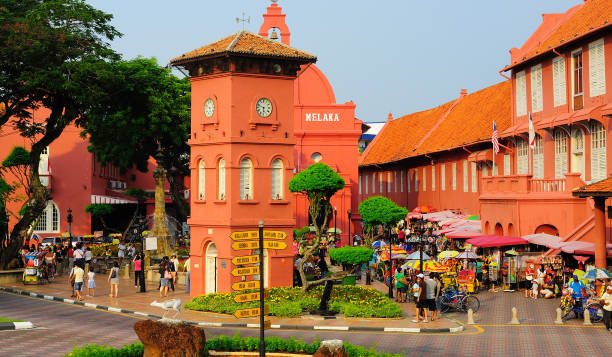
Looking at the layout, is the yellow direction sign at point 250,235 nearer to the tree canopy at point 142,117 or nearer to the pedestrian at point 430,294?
the pedestrian at point 430,294

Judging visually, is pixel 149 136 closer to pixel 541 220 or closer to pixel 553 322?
pixel 541 220

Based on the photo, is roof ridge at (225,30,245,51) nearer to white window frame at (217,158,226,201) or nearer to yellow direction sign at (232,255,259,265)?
white window frame at (217,158,226,201)

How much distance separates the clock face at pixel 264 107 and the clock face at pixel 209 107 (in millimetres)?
1711

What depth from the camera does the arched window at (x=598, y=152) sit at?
33312 mm

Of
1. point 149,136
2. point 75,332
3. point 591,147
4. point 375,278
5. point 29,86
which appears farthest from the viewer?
point 149,136

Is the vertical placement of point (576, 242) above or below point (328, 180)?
below

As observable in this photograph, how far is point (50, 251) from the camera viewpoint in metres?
44.0

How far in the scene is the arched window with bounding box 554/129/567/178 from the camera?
36.9 metres

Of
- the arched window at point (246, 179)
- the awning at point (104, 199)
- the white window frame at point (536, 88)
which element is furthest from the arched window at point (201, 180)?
the awning at point (104, 199)

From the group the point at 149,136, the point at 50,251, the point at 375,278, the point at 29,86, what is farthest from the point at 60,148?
the point at 375,278

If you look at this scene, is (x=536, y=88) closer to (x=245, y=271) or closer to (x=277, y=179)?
(x=277, y=179)

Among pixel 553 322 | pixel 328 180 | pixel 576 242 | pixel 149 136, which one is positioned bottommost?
pixel 553 322

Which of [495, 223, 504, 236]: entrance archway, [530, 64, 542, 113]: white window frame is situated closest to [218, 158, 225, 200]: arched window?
[495, 223, 504, 236]: entrance archway

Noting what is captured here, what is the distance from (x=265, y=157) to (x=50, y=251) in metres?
18.0
